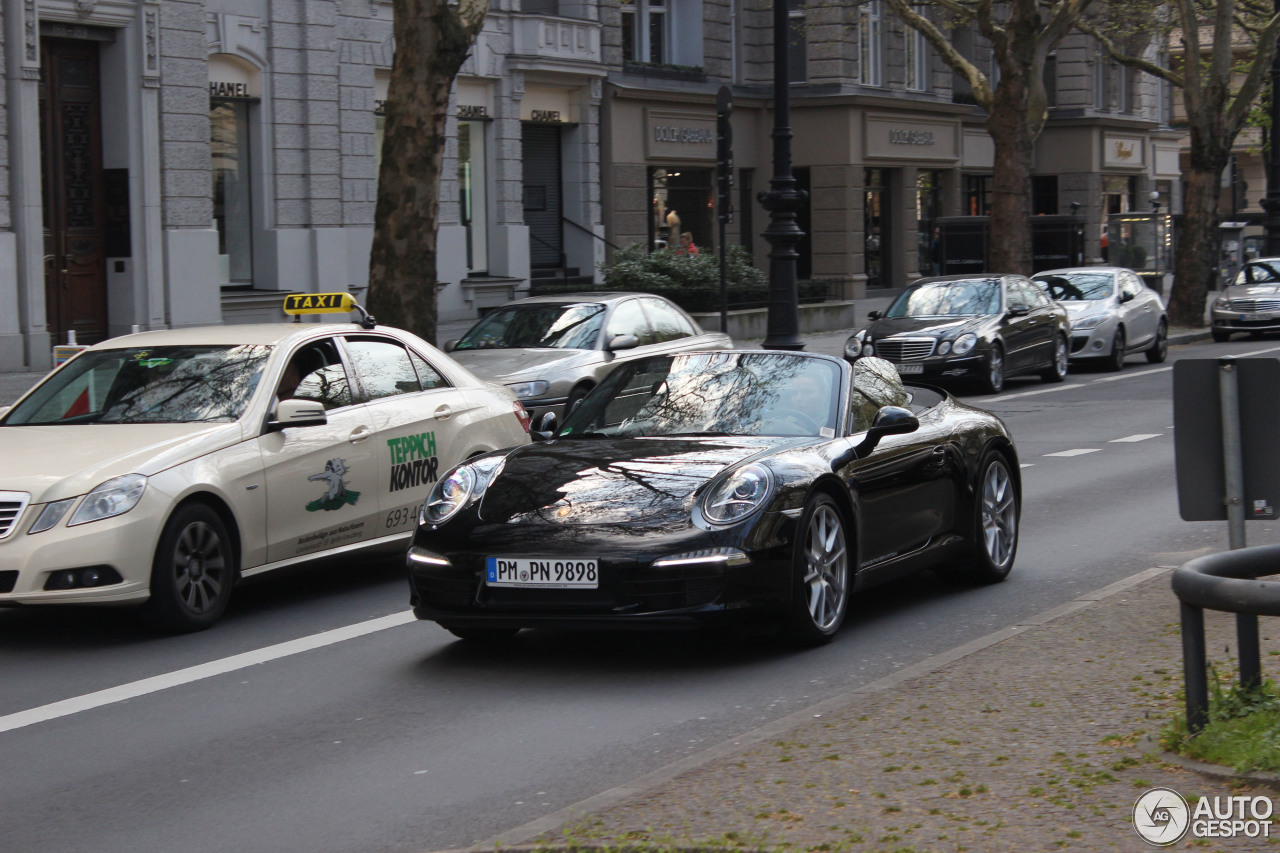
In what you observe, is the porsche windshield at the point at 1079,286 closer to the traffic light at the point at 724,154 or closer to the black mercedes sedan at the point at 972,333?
the black mercedes sedan at the point at 972,333

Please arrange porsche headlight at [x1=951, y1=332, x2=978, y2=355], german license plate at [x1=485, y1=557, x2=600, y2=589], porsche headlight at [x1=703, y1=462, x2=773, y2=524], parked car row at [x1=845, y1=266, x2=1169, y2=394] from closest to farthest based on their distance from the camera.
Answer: german license plate at [x1=485, y1=557, x2=600, y2=589], porsche headlight at [x1=703, y1=462, x2=773, y2=524], porsche headlight at [x1=951, y1=332, x2=978, y2=355], parked car row at [x1=845, y1=266, x2=1169, y2=394]

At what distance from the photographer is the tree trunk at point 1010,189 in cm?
3127

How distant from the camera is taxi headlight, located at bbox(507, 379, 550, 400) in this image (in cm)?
1606

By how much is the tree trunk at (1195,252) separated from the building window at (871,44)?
9269 mm

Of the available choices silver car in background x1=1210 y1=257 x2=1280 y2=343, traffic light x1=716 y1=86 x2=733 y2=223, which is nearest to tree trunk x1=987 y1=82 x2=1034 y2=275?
silver car in background x1=1210 y1=257 x2=1280 y2=343

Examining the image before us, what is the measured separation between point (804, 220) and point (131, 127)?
2216 cm

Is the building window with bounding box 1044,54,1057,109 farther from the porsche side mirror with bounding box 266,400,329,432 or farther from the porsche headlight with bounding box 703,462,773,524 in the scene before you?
the porsche headlight with bounding box 703,462,773,524

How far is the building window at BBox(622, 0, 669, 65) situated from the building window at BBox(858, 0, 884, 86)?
5.81m

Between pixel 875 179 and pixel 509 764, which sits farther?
pixel 875 179

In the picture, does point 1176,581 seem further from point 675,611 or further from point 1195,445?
point 675,611

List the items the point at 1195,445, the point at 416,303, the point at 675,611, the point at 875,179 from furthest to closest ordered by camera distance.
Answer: the point at 875,179
the point at 416,303
the point at 675,611
the point at 1195,445

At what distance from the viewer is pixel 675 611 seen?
7.12m

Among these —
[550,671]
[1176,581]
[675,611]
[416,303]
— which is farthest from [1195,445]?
[416,303]

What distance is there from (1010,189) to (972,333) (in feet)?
34.2
